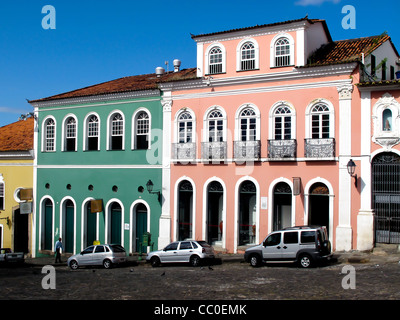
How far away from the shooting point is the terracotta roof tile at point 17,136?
107 feet

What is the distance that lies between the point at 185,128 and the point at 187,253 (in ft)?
22.7

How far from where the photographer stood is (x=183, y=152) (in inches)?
1014

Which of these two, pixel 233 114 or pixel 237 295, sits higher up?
pixel 233 114

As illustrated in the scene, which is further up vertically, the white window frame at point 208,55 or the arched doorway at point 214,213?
the white window frame at point 208,55

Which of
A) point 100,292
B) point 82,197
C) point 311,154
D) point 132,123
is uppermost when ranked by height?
point 132,123

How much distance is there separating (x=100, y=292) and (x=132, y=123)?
13272mm

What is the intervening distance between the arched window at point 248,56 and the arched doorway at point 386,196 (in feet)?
23.1

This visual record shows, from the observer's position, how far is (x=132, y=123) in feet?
90.0

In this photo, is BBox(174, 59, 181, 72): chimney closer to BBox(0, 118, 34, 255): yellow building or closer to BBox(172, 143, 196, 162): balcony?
BBox(172, 143, 196, 162): balcony

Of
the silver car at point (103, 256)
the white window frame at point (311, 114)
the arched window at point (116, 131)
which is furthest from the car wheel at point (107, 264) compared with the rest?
the white window frame at point (311, 114)

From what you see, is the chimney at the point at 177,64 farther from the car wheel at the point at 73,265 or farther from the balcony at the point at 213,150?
the car wheel at the point at 73,265
